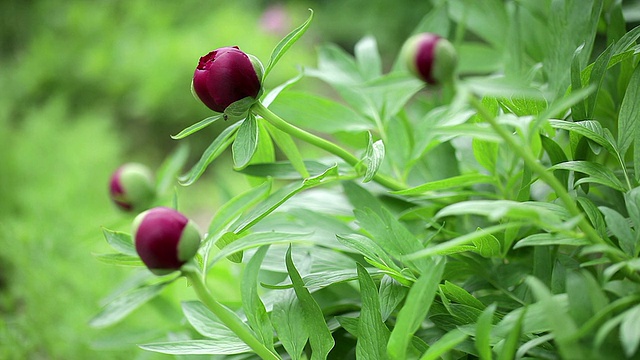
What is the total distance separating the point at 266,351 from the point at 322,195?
6.7 inches

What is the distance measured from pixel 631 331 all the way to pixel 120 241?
0.23 m

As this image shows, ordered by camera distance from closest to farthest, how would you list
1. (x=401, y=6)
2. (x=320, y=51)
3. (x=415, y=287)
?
(x=415, y=287), (x=320, y=51), (x=401, y=6)

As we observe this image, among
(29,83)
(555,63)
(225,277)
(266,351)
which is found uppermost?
(555,63)

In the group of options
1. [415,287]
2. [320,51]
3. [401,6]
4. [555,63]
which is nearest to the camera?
[415,287]

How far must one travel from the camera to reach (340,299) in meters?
0.38

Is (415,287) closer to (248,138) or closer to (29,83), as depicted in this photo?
(248,138)

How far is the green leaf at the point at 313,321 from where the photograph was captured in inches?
10.8

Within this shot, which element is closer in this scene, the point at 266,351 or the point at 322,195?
the point at 266,351

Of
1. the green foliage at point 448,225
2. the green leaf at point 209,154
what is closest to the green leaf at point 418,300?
the green foliage at point 448,225

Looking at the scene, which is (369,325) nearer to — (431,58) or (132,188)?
(431,58)

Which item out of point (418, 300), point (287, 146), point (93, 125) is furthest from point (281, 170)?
point (93, 125)

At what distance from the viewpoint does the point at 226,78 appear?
27cm

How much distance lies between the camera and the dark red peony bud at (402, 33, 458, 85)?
0.22 m

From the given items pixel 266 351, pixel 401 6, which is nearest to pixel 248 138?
pixel 266 351
